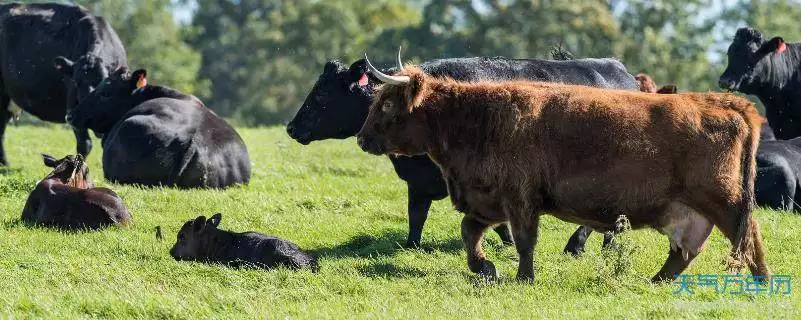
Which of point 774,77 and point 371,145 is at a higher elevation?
point 371,145

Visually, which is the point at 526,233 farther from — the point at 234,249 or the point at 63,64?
the point at 63,64

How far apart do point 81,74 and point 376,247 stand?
7643mm

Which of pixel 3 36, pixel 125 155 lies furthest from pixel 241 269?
pixel 3 36

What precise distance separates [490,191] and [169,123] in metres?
6.88

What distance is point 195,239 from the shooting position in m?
10.8

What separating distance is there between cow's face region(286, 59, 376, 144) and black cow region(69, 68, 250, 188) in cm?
275

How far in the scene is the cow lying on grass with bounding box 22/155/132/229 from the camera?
11.9 meters

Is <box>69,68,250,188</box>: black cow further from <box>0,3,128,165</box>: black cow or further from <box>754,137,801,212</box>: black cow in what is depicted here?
<box>754,137,801,212</box>: black cow

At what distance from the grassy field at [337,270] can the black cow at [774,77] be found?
178 inches

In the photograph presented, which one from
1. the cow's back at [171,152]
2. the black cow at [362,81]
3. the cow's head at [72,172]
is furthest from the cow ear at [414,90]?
the cow's back at [171,152]

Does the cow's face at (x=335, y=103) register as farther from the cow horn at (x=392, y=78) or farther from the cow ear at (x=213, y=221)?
the cow horn at (x=392, y=78)

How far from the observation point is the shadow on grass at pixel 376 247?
1149 centimetres

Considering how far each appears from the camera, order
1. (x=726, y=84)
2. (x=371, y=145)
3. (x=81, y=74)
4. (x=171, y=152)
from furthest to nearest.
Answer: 1. (x=726, y=84)
2. (x=81, y=74)
3. (x=171, y=152)
4. (x=371, y=145)

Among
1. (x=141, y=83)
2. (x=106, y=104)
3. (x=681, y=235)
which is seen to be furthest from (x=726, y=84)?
(x=106, y=104)
